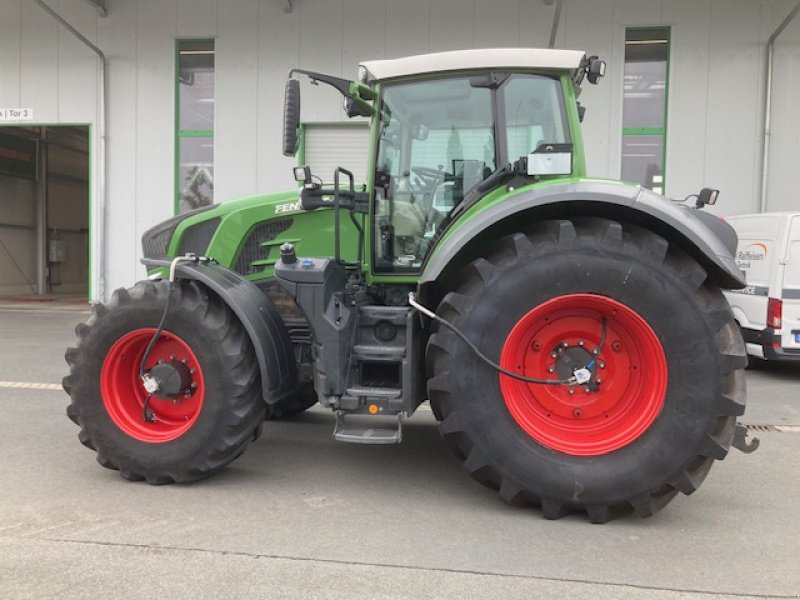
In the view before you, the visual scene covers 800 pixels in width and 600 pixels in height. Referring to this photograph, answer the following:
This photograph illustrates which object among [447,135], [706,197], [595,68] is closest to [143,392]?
[447,135]

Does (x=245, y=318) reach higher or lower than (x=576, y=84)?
lower

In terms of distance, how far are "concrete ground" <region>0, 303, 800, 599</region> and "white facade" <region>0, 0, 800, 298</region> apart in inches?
334

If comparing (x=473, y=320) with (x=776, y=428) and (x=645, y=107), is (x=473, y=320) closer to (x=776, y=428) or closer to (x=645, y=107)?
(x=776, y=428)

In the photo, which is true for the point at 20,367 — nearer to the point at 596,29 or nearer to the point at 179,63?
the point at 179,63

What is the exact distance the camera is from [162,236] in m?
4.99

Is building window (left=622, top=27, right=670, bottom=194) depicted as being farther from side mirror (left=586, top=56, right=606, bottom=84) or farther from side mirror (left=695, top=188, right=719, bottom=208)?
side mirror (left=586, top=56, right=606, bottom=84)

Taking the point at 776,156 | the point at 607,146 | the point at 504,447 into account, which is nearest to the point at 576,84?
the point at 504,447

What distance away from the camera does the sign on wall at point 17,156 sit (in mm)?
18156

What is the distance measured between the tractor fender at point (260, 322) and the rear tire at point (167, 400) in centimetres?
10

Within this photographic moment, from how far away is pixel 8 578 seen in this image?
2855 mm

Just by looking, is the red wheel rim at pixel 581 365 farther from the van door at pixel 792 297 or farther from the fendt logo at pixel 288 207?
the van door at pixel 792 297

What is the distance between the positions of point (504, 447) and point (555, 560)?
617 millimetres

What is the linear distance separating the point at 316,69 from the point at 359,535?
10983 mm

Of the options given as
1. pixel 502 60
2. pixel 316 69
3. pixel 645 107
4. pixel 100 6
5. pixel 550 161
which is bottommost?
pixel 550 161
